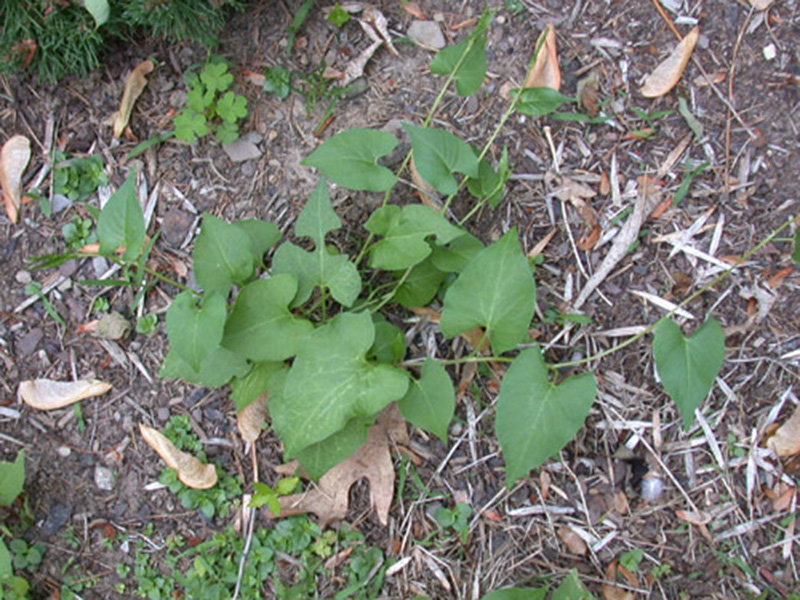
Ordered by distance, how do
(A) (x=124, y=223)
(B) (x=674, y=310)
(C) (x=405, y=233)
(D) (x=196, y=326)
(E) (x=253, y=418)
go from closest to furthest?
(D) (x=196, y=326) → (A) (x=124, y=223) → (C) (x=405, y=233) → (B) (x=674, y=310) → (E) (x=253, y=418)

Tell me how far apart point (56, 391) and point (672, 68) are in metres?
2.12

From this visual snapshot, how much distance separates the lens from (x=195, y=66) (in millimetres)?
2338

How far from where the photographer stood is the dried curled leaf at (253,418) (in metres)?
2.21

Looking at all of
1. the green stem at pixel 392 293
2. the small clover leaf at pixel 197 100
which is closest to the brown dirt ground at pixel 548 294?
the small clover leaf at pixel 197 100

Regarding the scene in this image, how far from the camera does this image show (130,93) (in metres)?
2.33

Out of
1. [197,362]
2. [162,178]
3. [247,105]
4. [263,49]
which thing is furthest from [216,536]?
[263,49]

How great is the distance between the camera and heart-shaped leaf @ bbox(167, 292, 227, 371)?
1771 millimetres

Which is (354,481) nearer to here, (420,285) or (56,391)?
(420,285)

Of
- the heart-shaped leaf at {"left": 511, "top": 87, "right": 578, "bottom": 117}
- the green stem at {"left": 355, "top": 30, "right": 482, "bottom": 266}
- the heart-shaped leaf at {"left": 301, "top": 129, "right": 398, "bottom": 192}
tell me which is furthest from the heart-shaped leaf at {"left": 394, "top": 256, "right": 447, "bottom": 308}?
the heart-shaped leaf at {"left": 511, "top": 87, "right": 578, "bottom": 117}

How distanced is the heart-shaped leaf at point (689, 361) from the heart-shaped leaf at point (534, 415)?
20 centimetres

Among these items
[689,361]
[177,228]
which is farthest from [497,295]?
[177,228]

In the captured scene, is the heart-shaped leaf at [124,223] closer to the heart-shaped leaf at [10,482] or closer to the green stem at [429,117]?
the green stem at [429,117]

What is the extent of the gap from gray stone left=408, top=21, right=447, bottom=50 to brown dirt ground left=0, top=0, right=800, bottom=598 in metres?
0.04

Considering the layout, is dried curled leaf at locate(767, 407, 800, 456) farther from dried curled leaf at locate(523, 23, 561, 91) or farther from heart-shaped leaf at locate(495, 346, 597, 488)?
dried curled leaf at locate(523, 23, 561, 91)
